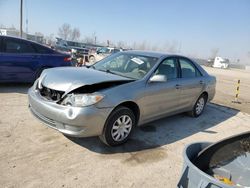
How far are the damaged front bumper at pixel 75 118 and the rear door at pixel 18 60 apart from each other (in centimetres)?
386

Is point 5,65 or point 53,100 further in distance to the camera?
point 5,65

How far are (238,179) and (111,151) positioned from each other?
212 cm

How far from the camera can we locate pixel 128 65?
510cm

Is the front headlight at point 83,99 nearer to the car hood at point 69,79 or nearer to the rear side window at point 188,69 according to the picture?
the car hood at point 69,79

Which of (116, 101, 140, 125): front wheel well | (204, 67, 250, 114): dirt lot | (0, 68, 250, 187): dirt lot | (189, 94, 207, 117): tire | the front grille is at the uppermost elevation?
the front grille

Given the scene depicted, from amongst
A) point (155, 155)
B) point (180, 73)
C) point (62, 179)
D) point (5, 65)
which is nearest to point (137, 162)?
point (155, 155)

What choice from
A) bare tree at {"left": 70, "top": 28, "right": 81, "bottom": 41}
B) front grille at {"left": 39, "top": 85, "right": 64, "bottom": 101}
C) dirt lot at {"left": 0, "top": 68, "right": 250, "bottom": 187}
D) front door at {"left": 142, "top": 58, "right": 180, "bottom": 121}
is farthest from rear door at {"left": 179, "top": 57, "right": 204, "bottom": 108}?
bare tree at {"left": 70, "top": 28, "right": 81, "bottom": 41}

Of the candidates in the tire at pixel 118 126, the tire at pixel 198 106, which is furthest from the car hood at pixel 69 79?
the tire at pixel 198 106

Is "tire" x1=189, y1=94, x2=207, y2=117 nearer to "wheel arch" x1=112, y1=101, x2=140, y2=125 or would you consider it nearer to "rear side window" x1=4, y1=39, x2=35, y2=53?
"wheel arch" x1=112, y1=101, x2=140, y2=125

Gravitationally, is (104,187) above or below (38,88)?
below

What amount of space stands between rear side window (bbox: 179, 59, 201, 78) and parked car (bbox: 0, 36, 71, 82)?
428 cm

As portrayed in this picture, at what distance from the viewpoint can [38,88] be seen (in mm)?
4469

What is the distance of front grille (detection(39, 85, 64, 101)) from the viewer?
402 centimetres

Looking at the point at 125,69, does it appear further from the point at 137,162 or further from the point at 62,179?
the point at 62,179
